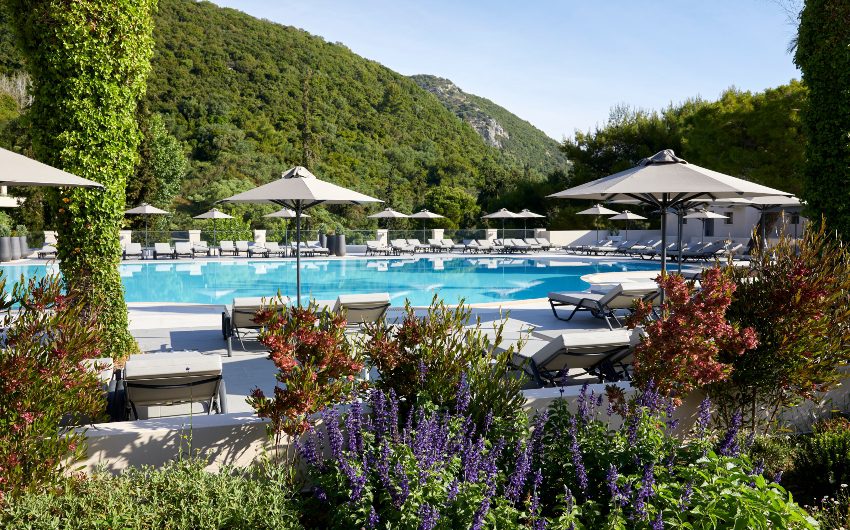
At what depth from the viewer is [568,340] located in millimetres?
5379

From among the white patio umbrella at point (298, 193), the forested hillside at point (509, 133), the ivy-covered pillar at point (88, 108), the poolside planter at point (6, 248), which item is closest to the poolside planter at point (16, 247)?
the poolside planter at point (6, 248)

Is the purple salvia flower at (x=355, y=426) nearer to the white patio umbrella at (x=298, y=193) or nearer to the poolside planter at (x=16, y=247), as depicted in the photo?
the white patio umbrella at (x=298, y=193)

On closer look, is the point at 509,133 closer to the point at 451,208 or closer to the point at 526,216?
the point at 451,208

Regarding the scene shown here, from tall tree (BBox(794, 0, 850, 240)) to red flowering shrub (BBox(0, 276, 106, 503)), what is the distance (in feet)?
25.3

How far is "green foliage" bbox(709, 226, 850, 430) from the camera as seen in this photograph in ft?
14.1

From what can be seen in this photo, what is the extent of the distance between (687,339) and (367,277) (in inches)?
661

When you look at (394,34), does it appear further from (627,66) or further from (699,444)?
(699,444)

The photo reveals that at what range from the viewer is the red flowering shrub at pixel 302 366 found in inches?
130

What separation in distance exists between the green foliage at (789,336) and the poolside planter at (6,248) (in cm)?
2424

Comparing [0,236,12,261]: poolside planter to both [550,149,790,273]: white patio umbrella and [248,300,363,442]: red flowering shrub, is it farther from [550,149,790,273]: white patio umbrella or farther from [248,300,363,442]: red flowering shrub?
[248,300,363,442]: red flowering shrub

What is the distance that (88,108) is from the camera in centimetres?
619

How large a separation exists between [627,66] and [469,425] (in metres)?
23.4

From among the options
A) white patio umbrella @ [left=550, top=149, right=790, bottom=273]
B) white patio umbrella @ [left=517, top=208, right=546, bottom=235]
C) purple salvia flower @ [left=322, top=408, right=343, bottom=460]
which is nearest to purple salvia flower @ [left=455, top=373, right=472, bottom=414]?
purple salvia flower @ [left=322, top=408, right=343, bottom=460]

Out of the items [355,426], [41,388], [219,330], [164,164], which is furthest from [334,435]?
[164,164]
